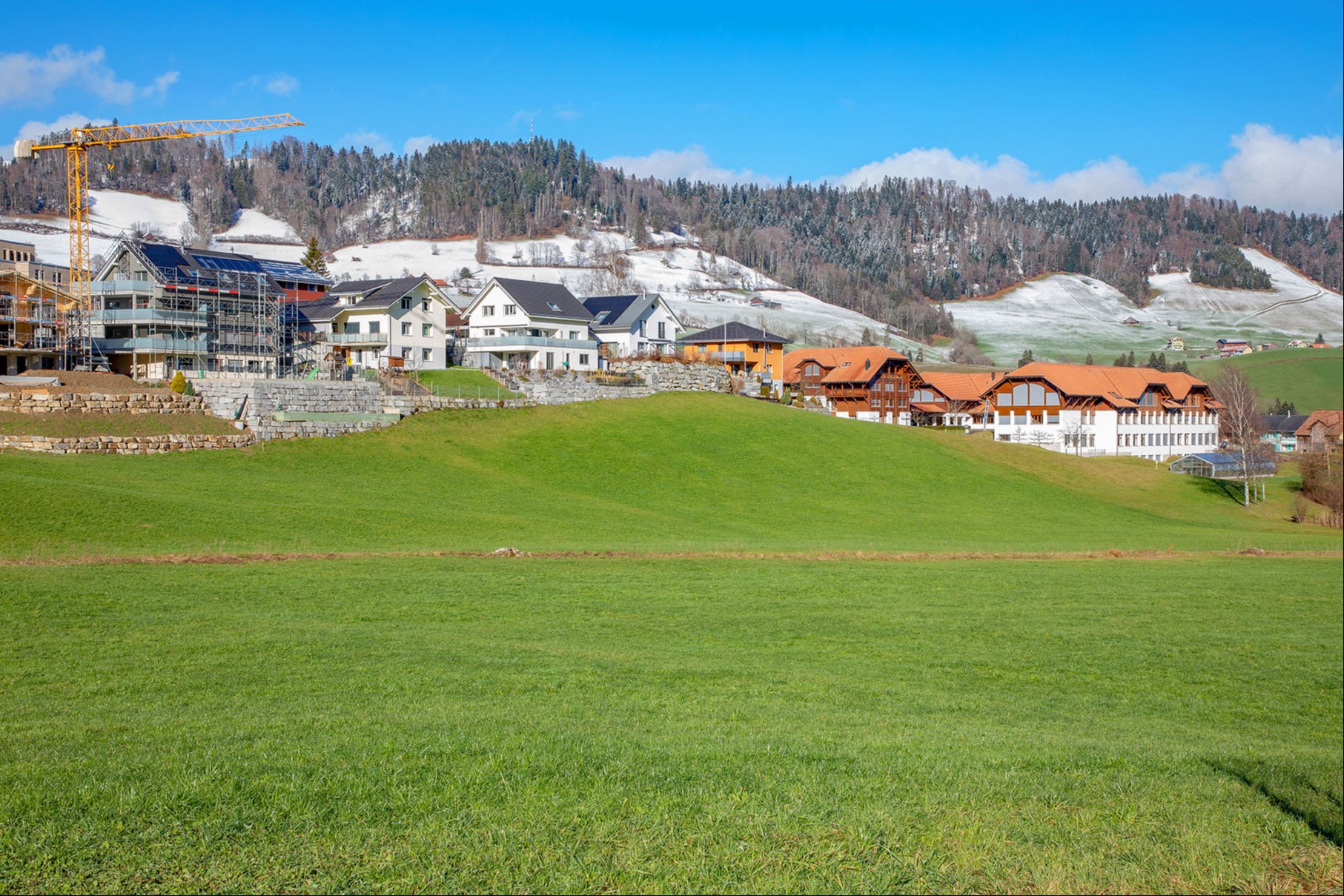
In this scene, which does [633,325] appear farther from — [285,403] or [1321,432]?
[1321,432]

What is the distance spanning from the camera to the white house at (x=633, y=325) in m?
83.0

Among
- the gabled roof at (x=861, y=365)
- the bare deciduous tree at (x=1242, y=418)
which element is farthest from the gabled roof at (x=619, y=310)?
the bare deciduous tree at (x=1242, y=418)

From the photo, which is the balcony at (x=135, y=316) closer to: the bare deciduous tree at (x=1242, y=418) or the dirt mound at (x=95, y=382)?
the dirt mound at (x=95, y=382)

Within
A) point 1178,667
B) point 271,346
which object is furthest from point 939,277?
point 1178,667

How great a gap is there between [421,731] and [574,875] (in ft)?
13.7

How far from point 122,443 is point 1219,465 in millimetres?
39489

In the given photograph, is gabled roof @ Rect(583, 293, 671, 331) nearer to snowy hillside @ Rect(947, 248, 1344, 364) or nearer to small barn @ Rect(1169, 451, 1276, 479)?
snowy hillside @ Rect(947, 248, 1344, 364)

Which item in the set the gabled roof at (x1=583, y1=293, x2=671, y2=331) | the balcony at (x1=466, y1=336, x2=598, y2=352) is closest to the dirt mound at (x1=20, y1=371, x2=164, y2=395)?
the balcony at (x1=466, y1=336, x2=598, y2=352)

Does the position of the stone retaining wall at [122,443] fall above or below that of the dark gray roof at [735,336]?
below

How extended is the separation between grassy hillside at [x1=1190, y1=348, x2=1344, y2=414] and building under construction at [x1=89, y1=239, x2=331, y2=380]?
43.5m

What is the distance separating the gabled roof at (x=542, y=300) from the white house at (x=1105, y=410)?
3398cm

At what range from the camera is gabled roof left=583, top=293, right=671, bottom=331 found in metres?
83.5

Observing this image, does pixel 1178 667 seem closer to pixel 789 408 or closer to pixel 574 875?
pixel 574 875

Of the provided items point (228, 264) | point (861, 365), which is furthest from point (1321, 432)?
point (861, 365)
